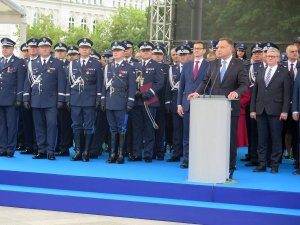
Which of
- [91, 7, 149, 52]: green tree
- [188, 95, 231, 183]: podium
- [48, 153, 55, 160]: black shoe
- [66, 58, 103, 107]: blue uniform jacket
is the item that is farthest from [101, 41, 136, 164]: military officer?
[91, 7, 149, 52]: green tree

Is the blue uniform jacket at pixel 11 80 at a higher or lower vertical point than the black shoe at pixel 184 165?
higher

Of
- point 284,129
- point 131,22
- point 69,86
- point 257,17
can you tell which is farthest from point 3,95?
point 131,22

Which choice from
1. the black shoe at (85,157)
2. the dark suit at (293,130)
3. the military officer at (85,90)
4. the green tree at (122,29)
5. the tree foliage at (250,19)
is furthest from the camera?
the green tree at (122,29)

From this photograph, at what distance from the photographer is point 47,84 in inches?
424

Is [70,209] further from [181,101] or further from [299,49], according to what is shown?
[299,49]

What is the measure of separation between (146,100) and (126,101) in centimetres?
41

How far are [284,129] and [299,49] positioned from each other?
1.22m

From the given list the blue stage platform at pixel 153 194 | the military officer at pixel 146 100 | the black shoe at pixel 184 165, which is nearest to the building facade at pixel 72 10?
the military officer at pixel 146 100

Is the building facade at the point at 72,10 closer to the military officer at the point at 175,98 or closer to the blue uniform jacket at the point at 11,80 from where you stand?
the blue uniform jacket at the point at 11,80

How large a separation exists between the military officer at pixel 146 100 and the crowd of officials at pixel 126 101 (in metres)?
0.01

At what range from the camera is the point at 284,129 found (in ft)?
35.0

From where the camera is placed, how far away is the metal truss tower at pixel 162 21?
1844 centimetres

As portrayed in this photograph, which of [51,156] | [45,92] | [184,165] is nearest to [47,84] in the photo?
[45,92]

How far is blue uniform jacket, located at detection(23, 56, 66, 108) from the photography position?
35.2 feet
